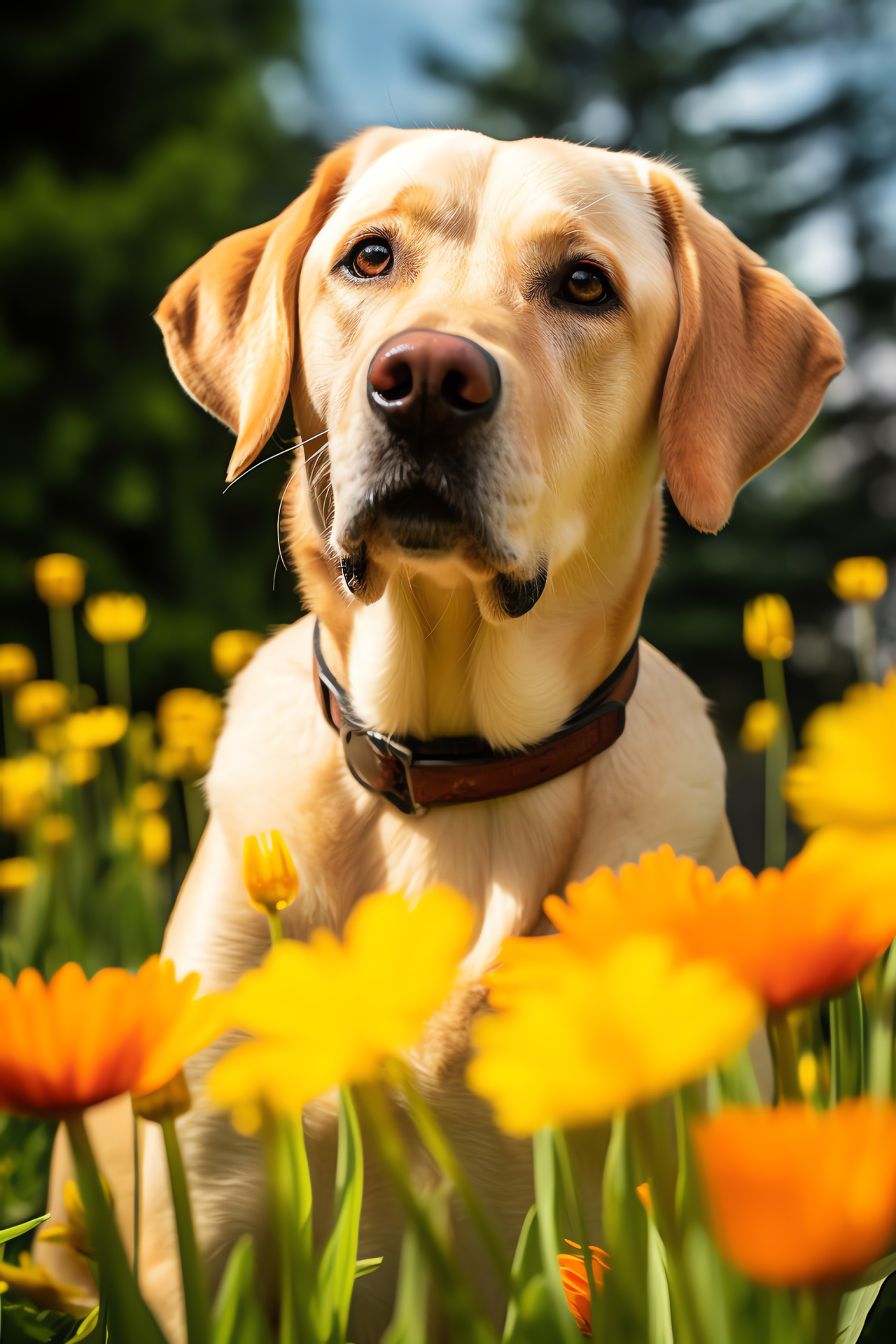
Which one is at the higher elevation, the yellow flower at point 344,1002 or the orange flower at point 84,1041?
the yellow flower at point 344,1002

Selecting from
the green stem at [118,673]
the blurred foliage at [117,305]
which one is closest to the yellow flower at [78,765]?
the green stem at [118,673]

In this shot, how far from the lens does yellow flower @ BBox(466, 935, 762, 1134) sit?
366 mm

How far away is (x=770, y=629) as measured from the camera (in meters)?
2.06

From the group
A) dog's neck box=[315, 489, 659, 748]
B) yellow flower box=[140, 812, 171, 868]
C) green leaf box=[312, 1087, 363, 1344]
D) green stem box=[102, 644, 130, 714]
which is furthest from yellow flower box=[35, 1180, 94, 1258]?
green stem box=[102, 644, 130, 714]

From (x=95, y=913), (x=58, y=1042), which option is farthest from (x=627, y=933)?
(x=95, y=913)

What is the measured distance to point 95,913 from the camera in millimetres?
2883

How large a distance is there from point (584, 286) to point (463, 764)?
2.80 ft

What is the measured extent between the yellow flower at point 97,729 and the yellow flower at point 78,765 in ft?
0.26

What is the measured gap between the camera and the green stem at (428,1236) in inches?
18.6

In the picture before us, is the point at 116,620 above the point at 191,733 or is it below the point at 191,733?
above

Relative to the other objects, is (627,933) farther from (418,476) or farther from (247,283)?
(247,283)

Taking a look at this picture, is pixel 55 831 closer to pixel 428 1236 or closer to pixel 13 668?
pixel 13 668

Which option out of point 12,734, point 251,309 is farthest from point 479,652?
point 12,734

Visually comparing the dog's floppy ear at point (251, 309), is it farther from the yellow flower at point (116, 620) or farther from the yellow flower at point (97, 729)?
the yellow flower at point (97, 729)
